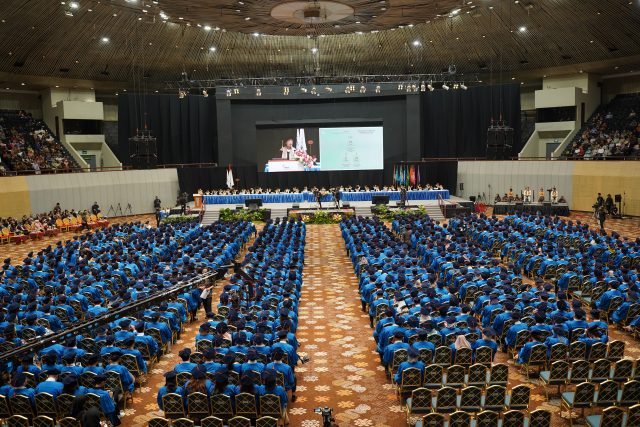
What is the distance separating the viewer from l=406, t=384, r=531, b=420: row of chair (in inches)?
349

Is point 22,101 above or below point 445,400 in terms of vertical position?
above

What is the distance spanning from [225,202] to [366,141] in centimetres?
1150

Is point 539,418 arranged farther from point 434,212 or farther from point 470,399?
point 434,212

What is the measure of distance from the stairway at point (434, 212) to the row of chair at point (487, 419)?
1088 inches

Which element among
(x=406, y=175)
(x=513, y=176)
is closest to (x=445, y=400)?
(x=513, y=176)

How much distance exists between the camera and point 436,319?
11.8 metres

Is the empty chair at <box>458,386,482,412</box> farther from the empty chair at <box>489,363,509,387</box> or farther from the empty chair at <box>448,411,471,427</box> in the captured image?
the empty chair at <box>448,411,471,427</box>

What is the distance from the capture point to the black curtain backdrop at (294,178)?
139 feet

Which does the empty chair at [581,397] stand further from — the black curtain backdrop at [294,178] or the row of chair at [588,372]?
the black curtain backdrop at [294,178]

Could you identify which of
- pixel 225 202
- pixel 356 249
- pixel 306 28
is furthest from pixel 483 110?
pixel 356 249

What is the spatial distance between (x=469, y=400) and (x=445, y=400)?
0.37m

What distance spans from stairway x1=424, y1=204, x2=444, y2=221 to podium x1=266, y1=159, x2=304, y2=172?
424 inches

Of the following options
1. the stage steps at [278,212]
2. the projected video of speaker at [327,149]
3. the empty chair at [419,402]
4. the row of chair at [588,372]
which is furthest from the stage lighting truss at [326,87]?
the empty chair at [419,402]

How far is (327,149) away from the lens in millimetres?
42844
